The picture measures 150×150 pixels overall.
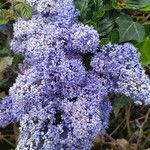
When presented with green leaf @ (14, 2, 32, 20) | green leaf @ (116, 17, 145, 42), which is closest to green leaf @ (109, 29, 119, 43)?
green leaf @ (116, 17, 145, 42)

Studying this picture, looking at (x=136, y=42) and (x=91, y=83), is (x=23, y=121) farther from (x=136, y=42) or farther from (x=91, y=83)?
(x=136, y=42)

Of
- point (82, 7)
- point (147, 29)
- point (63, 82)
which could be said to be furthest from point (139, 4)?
point (63, 82)

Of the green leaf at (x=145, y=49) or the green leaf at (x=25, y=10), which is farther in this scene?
the green leaf at (x=145, y=49)

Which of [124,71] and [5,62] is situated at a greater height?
[124,71]

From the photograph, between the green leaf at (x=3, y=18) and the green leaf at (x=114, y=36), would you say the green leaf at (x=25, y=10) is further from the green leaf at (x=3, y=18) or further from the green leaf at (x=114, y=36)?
the green leaf at (x=114, y=36)

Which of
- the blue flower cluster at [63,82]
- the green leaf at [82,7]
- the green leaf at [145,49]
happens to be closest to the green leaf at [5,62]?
the blue flower cluster at [63,82]

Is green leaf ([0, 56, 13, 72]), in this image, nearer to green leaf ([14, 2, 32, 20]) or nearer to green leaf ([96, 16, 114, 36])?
green leaf ([14, 2, 32, 20])

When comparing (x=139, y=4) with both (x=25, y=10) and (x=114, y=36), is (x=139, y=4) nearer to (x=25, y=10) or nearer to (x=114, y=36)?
(x=114, y=36)
